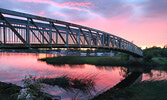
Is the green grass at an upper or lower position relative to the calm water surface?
upper

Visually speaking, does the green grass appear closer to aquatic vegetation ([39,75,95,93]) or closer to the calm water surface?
the calm water surface

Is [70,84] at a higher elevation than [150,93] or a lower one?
lower

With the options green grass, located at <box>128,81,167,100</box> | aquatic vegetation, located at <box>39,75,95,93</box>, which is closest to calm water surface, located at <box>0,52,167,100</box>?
aquatic vegetation, located at <box>39,75,95,93</box>

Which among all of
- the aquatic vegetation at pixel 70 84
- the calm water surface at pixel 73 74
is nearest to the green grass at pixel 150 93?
the calm water surface at pixel 73 74

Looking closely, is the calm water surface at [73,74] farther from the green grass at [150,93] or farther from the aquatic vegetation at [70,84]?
the green grass at [150,93]

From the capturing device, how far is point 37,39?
15953 mm

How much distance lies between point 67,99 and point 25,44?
23.6ft

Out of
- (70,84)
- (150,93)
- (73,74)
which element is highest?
(150,93)

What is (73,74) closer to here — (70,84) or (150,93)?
(70,84)

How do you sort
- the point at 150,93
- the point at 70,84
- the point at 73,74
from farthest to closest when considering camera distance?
the point at 73,74 → the point at 70,84 → the point at 150,93

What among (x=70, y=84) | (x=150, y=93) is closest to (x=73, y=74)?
(x=70, y=84)

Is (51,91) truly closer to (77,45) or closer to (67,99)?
(67,99)

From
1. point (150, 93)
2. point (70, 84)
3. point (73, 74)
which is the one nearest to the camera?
point (150, 93)

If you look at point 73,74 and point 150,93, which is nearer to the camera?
point 150,93
